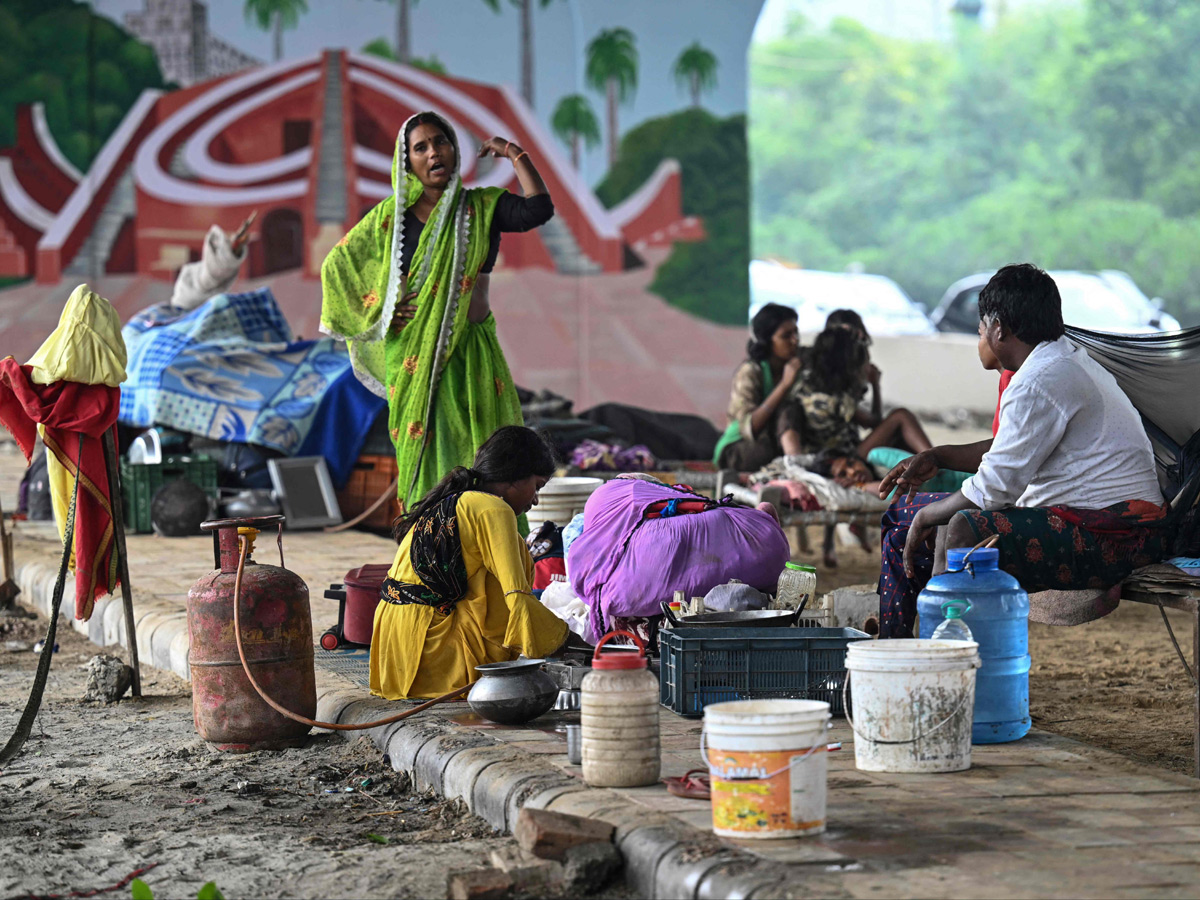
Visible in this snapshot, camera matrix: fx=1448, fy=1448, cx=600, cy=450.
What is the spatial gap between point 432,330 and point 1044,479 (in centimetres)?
263

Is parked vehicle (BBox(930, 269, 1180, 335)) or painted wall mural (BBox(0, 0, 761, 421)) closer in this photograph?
painted wall mural (BBox(0, 0, 761, 421))

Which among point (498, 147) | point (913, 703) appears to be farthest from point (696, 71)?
point (913, 703)

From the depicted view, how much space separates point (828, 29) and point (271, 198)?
29.4m

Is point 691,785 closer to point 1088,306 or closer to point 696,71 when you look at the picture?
point 696,71

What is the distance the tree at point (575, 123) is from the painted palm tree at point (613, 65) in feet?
0.60

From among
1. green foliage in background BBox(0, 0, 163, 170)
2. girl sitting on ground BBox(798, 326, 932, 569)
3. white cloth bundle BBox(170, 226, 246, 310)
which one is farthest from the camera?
green foliage in background BBox(0, 0, 163, 170)

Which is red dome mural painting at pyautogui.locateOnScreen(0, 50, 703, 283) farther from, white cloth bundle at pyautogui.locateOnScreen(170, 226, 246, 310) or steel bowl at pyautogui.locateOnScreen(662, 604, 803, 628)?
steel bowl at pyautogui.locateOnScreen(662, 604, 803, 628)

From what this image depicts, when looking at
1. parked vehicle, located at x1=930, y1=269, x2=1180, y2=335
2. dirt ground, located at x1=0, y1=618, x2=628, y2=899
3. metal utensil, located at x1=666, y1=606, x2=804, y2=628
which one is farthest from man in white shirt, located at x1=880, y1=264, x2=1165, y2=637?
parked vehicle, located at x1=930, y1=269, x2=1180, y2=335

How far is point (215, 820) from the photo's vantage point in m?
3.83

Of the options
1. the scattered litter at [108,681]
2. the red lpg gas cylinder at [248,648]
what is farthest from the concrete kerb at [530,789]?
the scattered litter at [108,681]

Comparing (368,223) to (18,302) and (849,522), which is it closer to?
(849,522)

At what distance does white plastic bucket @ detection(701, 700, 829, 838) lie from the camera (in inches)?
119

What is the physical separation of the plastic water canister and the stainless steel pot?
712mm

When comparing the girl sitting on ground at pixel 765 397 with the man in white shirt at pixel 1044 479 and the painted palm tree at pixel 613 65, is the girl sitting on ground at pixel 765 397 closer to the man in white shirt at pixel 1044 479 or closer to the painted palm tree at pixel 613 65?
the man in white shirt at pixel 1044 479
